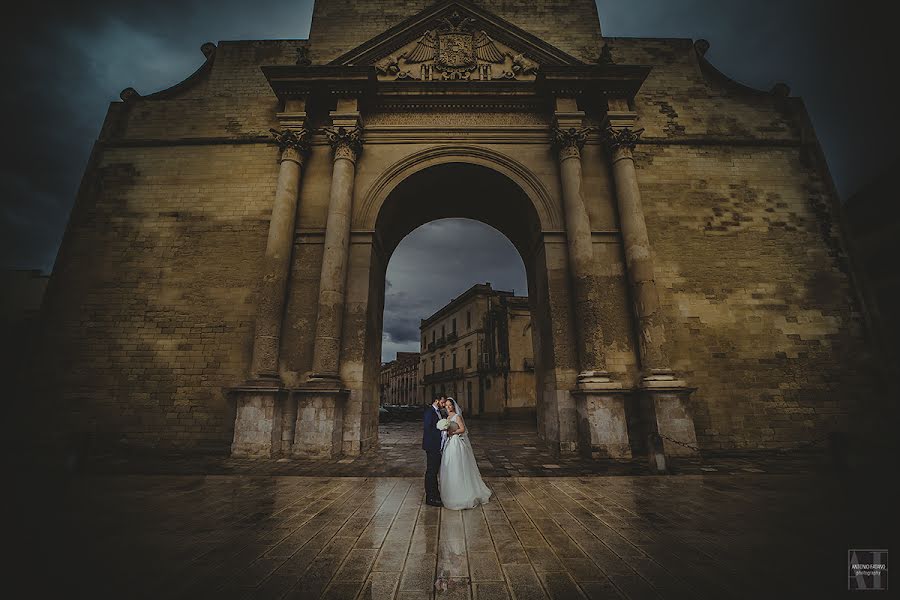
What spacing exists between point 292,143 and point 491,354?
21.7 metres

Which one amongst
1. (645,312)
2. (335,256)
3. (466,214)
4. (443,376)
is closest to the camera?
(645,312)

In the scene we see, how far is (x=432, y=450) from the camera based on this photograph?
4.59 m

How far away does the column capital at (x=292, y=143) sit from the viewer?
960 centimetres

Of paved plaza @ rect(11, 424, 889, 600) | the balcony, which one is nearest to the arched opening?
paved plaza @ rect(11, 424, 889, 600)

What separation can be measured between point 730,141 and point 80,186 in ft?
63.0

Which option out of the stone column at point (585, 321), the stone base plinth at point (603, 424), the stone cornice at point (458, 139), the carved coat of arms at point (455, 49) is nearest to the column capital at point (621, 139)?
the stone cornice at point (458, 139)

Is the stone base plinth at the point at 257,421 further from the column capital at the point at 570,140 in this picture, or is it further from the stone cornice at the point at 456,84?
the column capital at the point at 570,140

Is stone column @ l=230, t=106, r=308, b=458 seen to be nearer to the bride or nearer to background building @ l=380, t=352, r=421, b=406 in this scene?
the bride

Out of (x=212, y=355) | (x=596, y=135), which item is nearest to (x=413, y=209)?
(x=596, y=135)

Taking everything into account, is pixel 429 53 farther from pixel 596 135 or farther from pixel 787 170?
pixel 787 170

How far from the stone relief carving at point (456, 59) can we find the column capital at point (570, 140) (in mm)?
2519

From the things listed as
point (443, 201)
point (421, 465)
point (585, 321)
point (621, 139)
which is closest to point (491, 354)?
point (443, 201)

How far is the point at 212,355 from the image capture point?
9.04m

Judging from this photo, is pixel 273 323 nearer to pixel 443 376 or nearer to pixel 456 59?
pixel 456 59
